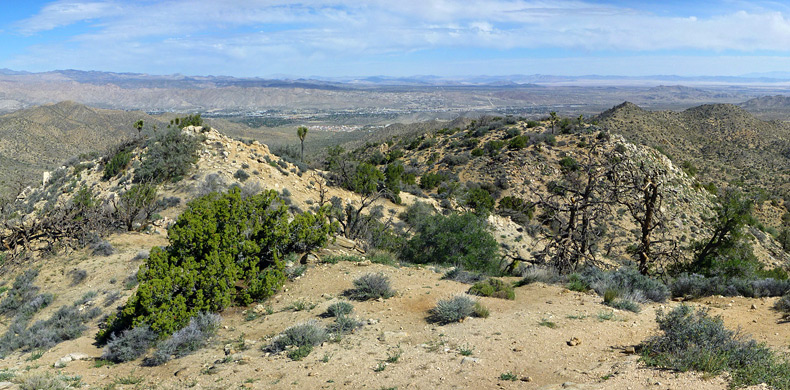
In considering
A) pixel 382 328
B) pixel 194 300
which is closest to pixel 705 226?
pixel 382 328

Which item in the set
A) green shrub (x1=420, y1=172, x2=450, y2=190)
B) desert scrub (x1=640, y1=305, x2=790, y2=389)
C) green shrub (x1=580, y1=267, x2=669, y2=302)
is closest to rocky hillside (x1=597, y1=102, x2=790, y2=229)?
green shrub (x1=420, y1=172, x2=450, y2=190)

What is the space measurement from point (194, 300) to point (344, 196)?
15.8m

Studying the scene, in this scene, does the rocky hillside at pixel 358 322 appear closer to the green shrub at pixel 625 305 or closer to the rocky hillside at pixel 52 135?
the green shrub at pixel 625 305

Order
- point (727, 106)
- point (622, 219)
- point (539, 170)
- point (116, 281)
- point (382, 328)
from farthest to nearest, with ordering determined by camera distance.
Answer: point (727, 106) < point (539, 170) < point (622, 219) < point (116, 281) < point (382, 328)

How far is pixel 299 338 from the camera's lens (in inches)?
290

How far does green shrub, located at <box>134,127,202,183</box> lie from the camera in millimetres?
21562

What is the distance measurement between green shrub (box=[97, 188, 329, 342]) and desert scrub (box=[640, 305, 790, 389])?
741 centimetres

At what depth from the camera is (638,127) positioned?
5484 cm

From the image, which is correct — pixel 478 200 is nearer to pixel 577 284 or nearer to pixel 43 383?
pixel 577 284

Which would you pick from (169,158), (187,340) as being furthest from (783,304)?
(169,158)

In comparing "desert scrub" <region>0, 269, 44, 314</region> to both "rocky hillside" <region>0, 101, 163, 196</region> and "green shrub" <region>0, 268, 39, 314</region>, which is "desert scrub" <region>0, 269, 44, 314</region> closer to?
"green shrub" <region>0, 268, 39, 314</region>

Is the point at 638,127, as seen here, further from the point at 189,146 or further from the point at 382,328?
the point at 382,328

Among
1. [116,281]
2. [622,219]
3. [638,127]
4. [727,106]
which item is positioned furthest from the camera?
[727,106]

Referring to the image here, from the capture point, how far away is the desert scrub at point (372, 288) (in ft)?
30.9
